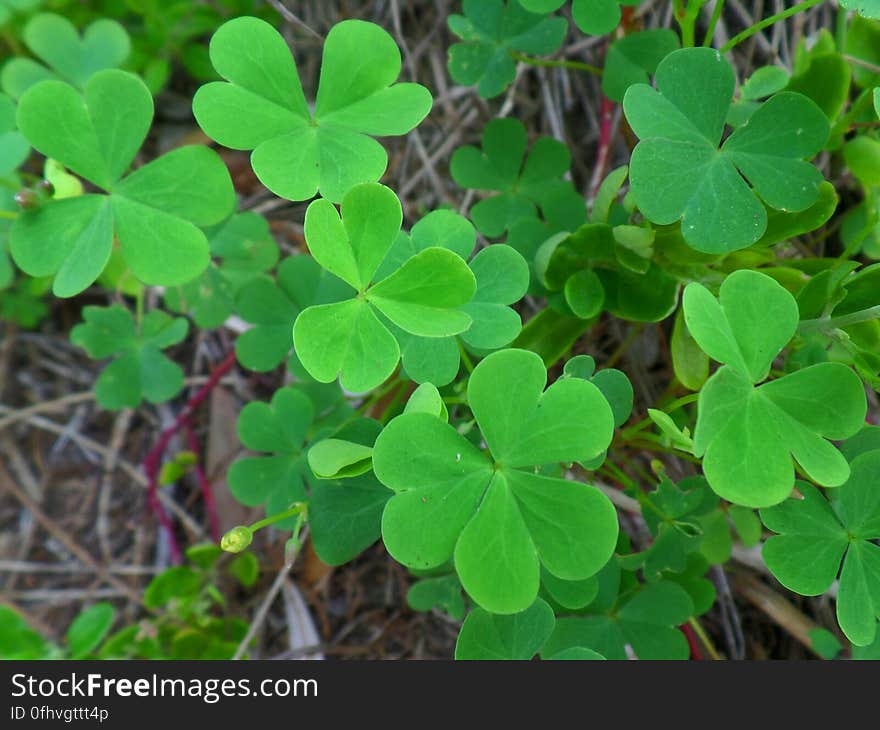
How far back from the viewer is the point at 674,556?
4.50 ft

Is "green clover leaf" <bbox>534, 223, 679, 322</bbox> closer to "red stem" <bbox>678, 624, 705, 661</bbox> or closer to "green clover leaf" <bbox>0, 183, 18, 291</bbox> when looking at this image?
Result: "red stem" <bbox>678, 624, 705, 661</bbox>

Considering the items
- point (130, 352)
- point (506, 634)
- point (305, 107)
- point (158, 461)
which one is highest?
point (305, 107)

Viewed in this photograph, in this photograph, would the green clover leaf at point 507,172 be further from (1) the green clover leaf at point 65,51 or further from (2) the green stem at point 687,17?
(1) the green clover leaf at point 65,51

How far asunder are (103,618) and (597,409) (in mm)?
1421

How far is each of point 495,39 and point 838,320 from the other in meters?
0.93

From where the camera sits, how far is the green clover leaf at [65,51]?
6.30ft

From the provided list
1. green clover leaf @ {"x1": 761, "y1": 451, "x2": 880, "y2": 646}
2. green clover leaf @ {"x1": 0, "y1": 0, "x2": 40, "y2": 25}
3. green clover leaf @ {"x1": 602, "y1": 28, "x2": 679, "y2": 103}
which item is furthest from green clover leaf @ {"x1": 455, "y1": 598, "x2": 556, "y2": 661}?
green clover leaf @ {"x1": 0, "y1": 0, "x2": 40, "y2": 25}

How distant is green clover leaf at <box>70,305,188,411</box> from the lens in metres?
1.83

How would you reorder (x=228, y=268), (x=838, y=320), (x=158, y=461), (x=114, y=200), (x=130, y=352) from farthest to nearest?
1. (x=158, y=461)
2. (x=130, y=352)
3. (x=228, y=268)
4. (x=114, y=200)
5. (x=838, y=320)

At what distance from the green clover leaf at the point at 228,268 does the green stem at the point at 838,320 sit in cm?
114

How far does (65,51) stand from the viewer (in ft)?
6.40

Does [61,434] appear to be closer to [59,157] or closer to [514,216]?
[59,157]

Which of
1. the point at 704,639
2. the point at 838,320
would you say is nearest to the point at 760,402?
the point at 838,320

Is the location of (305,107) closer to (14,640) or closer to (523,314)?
(523,314)
